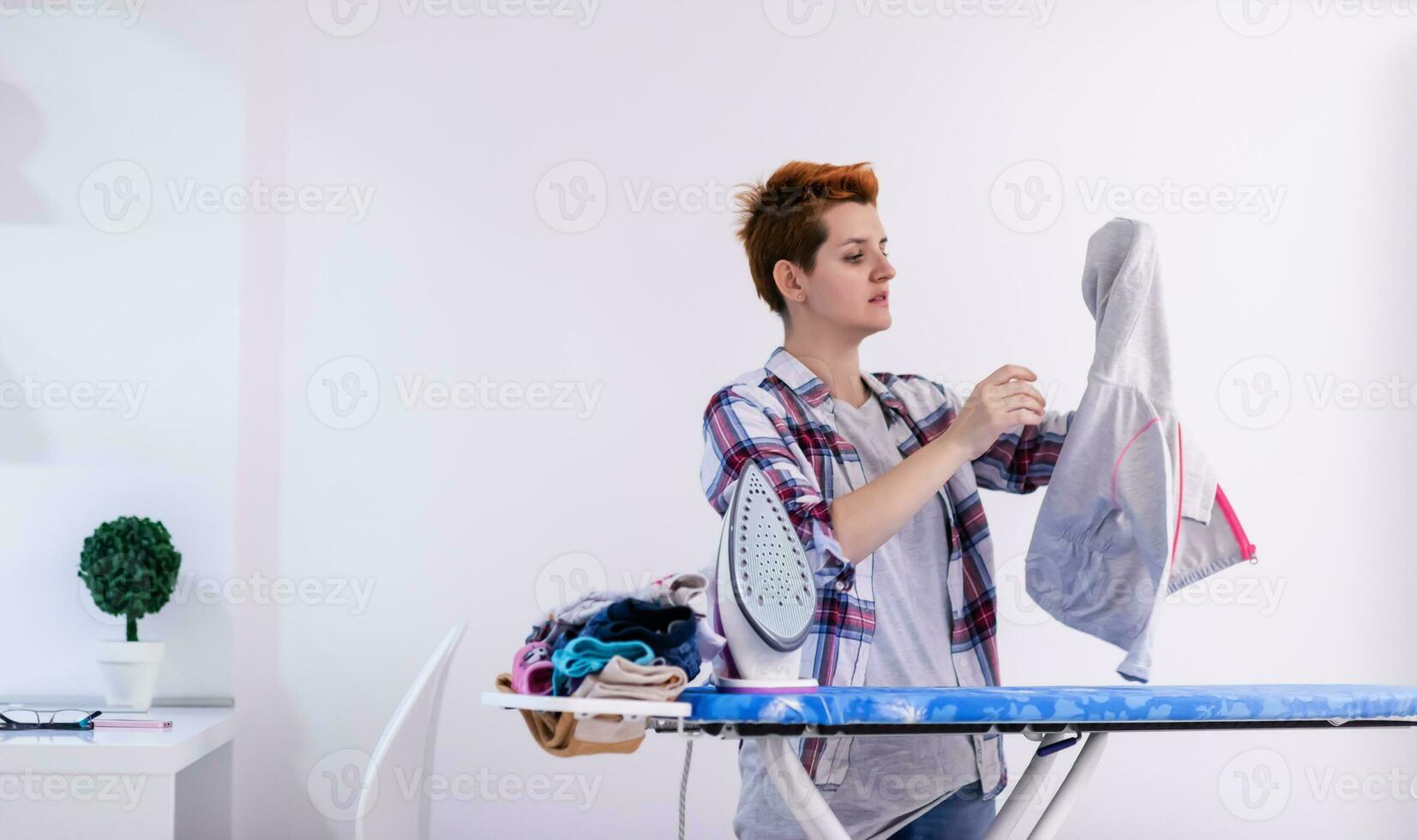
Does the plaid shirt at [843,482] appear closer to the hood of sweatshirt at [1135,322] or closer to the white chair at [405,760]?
the hood of sweatshirt at [1135,322]

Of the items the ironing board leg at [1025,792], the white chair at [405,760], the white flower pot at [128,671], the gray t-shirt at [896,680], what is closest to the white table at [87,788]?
the white flower pot at [128,671]

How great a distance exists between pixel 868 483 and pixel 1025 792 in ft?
1.36

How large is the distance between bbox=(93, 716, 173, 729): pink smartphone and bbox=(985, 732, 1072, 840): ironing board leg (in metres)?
1.91

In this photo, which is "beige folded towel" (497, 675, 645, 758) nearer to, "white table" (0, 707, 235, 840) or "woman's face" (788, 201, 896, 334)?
"woman's face" (788, 201, 896, 334)

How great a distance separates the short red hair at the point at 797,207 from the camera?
5.65 ft

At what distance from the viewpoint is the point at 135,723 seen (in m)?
2.52

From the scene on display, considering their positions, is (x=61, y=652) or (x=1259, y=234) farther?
(x=1259, y=234)

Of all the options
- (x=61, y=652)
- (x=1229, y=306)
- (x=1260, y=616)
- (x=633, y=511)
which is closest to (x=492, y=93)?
(x=633, y=511)

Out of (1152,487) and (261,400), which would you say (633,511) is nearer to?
(261,400)

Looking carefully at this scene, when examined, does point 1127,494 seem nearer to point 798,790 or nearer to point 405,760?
point 798,790

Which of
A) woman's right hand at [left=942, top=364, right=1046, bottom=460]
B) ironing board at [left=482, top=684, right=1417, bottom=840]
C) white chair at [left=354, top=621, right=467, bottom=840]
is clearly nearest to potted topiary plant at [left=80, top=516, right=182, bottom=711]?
white chair at [left=354, top=621, right=467, bottom=840]

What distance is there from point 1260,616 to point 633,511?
62.8 inches

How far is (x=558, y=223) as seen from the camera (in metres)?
2.98

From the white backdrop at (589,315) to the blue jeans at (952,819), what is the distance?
1.43m
